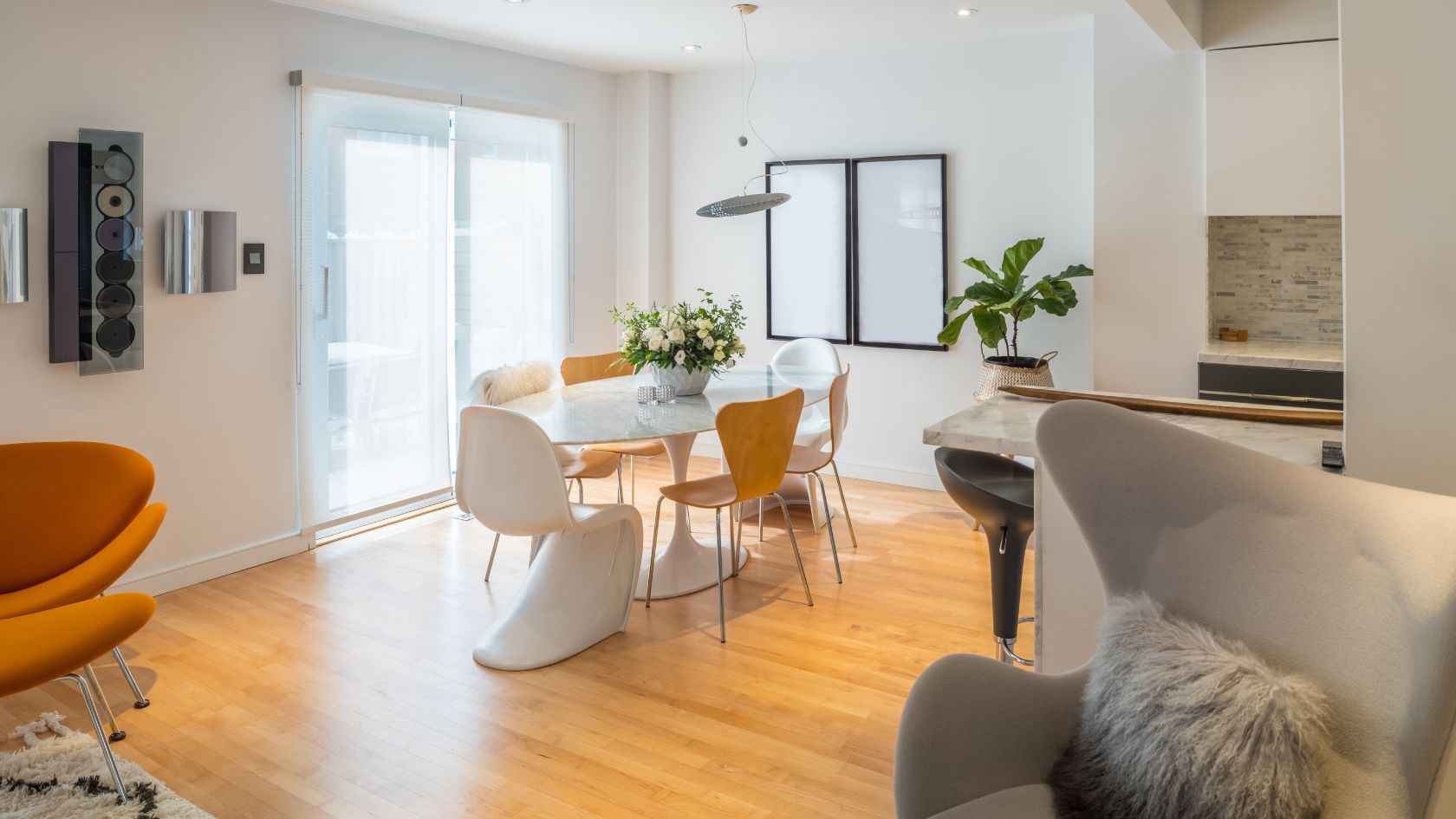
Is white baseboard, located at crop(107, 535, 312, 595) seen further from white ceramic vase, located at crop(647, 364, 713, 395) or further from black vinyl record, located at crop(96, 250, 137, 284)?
white ceramic vase, located at crop(647, 364, 713, 395)

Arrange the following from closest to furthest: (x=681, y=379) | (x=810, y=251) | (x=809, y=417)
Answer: (x=681, y=379), (x=809, y=417), (x=810, y=251)

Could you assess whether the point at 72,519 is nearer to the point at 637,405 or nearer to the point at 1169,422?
the point at 637,405

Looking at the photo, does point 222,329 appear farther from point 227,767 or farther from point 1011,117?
point 1011,117

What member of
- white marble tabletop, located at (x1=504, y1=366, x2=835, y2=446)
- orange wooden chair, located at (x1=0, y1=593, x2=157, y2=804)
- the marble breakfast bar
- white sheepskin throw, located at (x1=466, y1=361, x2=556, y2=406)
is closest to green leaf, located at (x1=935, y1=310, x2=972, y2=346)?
white marble tabletop, located at (x1=504, y1=366, x2=835, y2=446)

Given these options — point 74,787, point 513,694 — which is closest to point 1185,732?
point 513,694

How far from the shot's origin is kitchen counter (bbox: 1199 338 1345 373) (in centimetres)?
404

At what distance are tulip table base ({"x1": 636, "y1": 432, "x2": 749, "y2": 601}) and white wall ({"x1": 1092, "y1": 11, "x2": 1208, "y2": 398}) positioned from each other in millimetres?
2165

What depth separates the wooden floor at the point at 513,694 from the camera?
98.0 inches

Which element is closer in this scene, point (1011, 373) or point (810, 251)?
point (1011, 373)

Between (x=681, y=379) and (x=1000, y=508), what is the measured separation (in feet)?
5.80

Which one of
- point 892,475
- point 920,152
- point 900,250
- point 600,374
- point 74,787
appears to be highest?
point 920,152

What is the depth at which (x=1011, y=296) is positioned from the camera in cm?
481

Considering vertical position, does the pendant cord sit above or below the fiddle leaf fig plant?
above

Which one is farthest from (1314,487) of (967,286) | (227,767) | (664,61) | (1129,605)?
(664,61)
